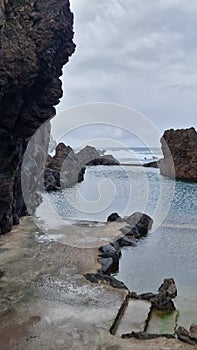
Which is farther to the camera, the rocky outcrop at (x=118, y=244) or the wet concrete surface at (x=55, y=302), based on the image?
the rocky outcrop at (x=118, y=244)

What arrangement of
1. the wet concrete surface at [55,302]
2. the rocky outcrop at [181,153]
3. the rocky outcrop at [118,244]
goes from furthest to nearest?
the rocky outcrop at [181,153]
the rocky outcrop at [118,244]
the wet concrete surface at [55,302]

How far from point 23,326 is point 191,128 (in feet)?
197

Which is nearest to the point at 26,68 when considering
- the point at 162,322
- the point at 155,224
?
the point at 162,322

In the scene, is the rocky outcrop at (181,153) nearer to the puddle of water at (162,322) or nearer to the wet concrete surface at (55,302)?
the wet concrete surface at (55,302)

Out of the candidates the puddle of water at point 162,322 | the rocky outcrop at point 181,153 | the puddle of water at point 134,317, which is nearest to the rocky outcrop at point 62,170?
the rocky outcrop at point 181,153

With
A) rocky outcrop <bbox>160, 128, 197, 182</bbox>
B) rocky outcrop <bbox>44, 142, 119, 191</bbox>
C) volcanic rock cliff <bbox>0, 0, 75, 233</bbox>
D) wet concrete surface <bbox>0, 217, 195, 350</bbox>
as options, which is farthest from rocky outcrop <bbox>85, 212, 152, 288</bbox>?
rocky outcrop <bbox>160, 128, 197, 182</bbox>

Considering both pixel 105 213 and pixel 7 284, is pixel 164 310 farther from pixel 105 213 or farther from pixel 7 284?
pixel 105 213

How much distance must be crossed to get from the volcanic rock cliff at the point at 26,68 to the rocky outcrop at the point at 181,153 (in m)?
45.4

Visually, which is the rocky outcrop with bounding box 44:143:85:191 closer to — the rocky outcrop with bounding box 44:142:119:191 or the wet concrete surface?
the rocky outcrop with bounding box 44:142:119:191

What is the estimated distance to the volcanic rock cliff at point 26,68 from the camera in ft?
59.0

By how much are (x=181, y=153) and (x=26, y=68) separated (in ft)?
172

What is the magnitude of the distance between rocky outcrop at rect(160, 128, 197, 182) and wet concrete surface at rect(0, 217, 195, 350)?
46.7 metres

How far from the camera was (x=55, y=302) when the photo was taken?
15.1 meters

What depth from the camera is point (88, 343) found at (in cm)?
1200
